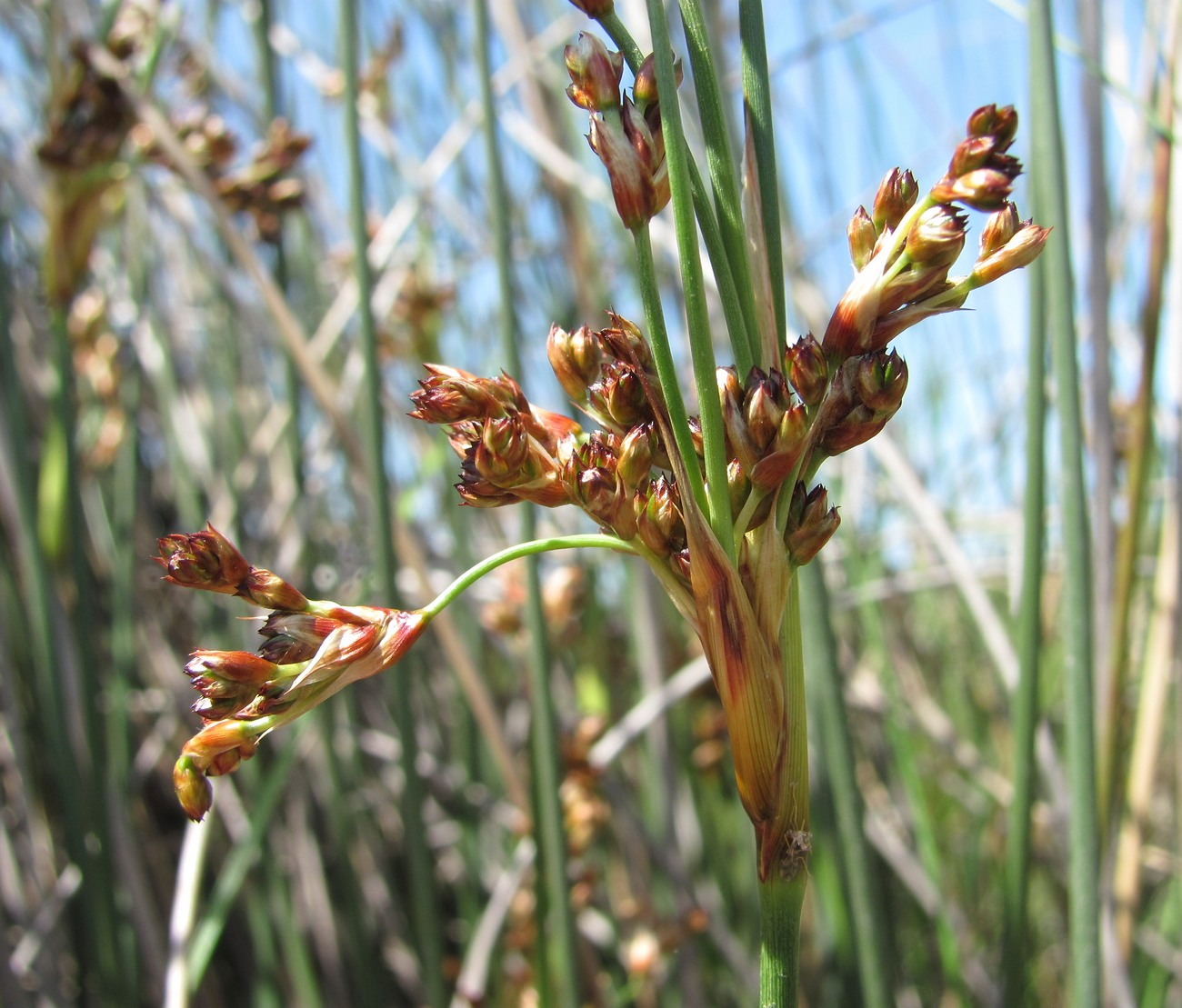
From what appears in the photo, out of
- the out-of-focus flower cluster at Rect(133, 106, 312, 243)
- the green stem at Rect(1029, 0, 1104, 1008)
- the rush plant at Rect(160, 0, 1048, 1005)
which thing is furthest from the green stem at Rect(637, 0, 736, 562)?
the out-of-focus flower cluster at Rect(133, 106, 312, 243)

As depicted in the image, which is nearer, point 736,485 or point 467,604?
point 736,485

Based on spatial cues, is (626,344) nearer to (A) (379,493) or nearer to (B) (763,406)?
(B) (763,406)

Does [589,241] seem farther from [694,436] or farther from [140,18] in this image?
[694,436]

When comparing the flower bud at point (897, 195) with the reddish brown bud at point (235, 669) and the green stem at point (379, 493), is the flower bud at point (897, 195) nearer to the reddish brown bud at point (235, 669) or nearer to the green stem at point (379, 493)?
the reddish brown bud at point (235, 669)

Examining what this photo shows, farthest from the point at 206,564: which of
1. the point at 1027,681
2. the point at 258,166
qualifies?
the point at 258,166

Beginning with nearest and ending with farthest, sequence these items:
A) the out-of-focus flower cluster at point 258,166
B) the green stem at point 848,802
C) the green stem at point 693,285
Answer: the green stem at point 693,285, the green stem at point 848,802, the out-of-focus flower cluster at point 258,166

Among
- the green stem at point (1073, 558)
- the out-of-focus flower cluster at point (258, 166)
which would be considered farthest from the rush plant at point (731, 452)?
the out-of-focus flower cluster at point (258, 166)
